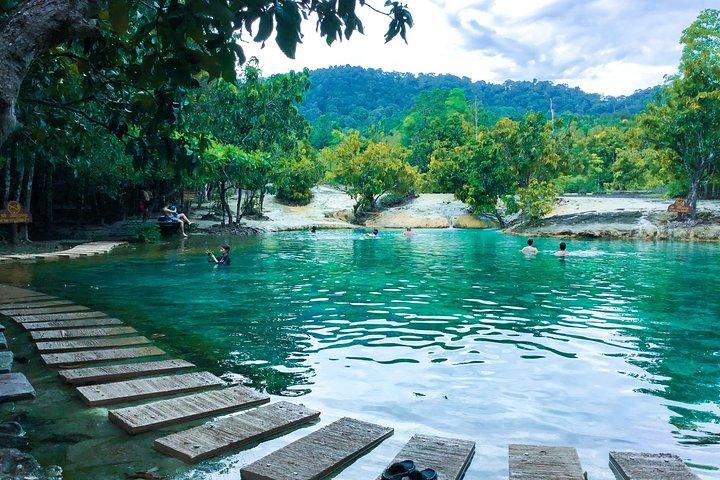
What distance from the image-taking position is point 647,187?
57.0 m

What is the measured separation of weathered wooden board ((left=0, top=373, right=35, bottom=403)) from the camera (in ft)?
18.0

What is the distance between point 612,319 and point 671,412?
5.40 meters

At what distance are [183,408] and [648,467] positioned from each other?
4.16 metres

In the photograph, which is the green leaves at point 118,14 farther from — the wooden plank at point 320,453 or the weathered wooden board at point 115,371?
the weathered wooden board at point 115,371

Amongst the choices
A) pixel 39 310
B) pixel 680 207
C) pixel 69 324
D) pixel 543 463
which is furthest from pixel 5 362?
pixel 680 207

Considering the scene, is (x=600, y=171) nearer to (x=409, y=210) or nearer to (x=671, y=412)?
(x=409, y=210)

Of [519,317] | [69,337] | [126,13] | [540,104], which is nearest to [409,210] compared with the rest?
[519,317]

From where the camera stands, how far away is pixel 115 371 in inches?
258

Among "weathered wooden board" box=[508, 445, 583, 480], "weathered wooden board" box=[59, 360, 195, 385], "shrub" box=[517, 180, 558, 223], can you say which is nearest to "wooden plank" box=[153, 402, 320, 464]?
"weathered wooden board" box=[508, 445, 583, 480]

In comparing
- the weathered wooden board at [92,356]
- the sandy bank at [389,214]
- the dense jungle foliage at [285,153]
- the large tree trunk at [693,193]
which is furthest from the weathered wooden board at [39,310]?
the large tree trunk at [693,193]

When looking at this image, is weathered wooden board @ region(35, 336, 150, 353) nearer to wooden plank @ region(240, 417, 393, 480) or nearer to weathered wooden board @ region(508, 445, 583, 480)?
wooden plank @ region(240, 417, 393, 480)

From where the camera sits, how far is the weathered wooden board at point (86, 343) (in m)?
7.55

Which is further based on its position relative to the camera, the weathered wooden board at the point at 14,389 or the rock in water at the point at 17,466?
the weathered wooden board at the point at 14,389

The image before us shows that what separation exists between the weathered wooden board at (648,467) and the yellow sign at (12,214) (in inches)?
919
